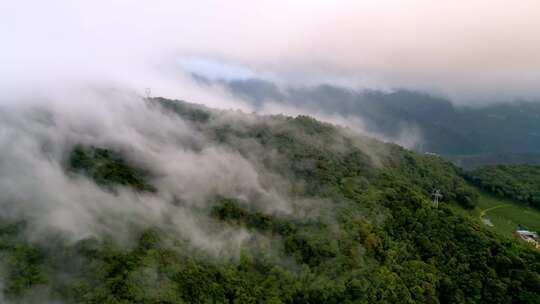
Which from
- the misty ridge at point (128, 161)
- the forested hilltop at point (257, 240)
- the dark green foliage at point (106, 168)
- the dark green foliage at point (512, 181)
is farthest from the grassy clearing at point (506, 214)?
the dark green foliage at point (106, 168)

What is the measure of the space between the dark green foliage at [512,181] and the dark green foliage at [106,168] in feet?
314

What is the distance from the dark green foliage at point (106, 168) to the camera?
66.1 m

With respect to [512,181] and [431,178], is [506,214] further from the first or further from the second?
[512,181]

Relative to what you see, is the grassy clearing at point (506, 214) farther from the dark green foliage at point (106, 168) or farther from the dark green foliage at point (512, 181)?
the dark green foliage at point (106, 168)

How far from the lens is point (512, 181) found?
114m

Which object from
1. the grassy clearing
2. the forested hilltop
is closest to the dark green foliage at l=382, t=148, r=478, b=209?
the grassy clearing

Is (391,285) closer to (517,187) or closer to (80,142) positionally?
(80,142)

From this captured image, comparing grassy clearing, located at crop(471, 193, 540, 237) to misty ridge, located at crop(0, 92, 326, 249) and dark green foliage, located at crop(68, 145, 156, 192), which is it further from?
dark green foliage, located at crop(68, 145, 156, 192)

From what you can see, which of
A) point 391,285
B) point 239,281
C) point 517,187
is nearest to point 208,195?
point 239,281

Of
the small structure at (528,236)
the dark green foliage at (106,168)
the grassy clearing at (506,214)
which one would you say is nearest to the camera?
the dark green foliage at (106,168)

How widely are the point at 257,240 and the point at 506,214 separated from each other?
6829 cm

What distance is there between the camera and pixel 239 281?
5425cm

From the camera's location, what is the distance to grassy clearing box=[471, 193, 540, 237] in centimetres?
8625

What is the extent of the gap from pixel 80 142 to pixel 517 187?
369 ft
